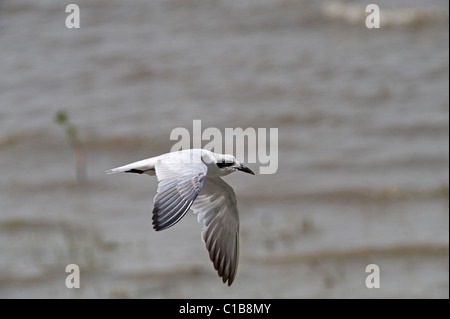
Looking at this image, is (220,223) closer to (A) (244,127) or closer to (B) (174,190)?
(B) (174,190)

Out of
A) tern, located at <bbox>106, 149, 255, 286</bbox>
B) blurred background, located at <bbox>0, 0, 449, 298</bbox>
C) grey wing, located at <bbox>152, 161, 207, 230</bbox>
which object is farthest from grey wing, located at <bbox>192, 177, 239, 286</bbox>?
blurred background, located at <bbox>0, 0, 449, 298</bbox>

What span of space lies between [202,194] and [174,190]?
4.05 ft

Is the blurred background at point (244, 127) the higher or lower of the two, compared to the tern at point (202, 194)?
higher

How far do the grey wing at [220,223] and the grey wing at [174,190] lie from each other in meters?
0.79

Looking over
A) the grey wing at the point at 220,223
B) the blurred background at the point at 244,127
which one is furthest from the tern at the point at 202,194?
the blurred background at the point at 244,127

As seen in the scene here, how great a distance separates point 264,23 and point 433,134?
3.78 metres

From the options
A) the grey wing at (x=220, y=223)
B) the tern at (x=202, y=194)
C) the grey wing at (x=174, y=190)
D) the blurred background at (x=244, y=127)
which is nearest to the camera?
the grey wing at (x=174, y=190)

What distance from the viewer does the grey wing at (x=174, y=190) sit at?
191 inches

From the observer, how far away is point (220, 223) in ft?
20.6

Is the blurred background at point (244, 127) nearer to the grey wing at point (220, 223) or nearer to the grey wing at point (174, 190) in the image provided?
the grey wing at point (220, 223)

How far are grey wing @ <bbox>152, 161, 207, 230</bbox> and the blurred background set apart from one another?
318cm

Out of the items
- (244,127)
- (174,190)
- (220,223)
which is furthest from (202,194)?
(244,127)

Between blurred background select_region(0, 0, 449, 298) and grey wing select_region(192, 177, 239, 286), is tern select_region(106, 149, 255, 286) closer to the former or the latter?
grey wing select_region(192, 177, 239, 286)

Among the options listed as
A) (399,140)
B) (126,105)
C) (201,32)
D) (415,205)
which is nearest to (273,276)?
(415,205)
